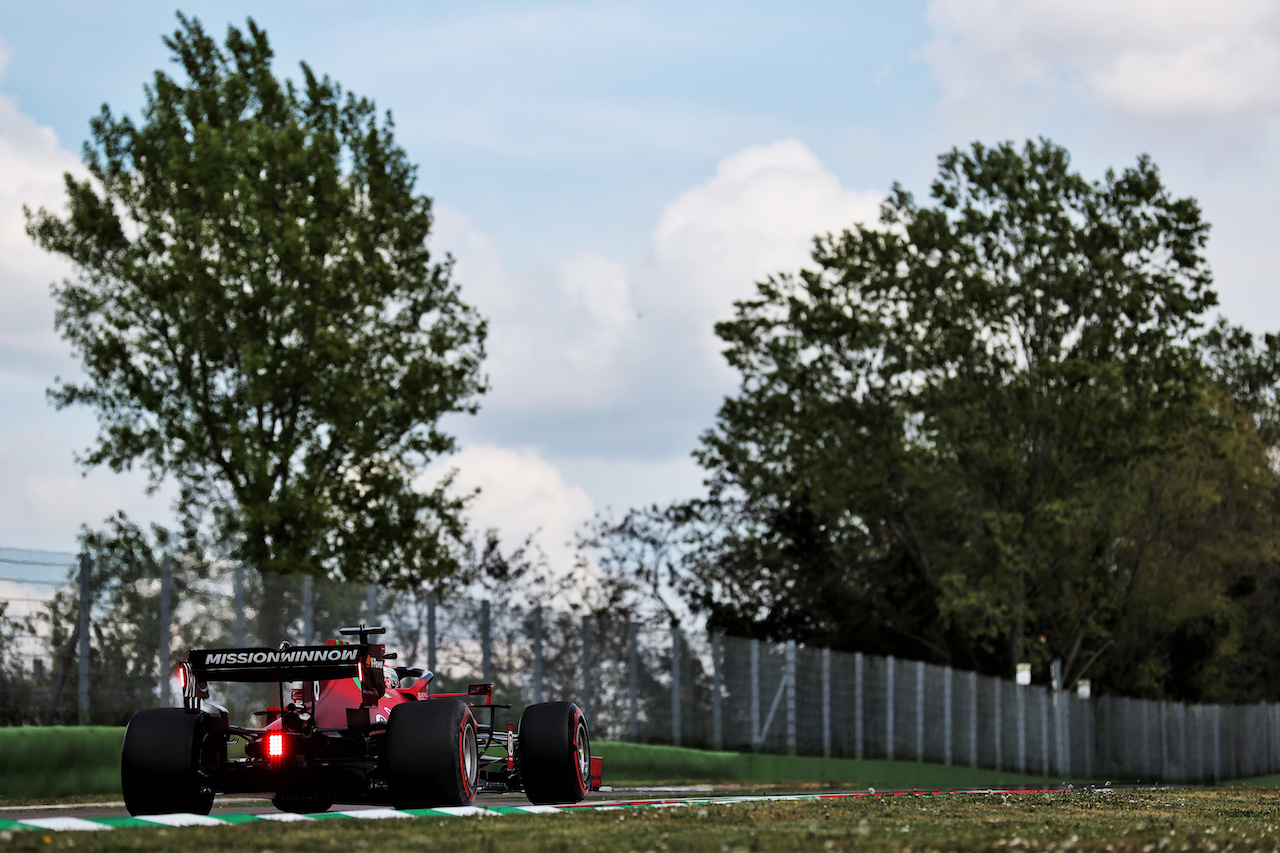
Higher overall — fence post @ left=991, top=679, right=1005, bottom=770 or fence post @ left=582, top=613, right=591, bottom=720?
fence post @ left=582, top=613, right=591, bottom=720

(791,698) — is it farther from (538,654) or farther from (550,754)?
(550,754)

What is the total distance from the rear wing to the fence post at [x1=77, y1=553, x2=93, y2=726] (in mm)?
7189

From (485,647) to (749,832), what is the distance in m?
15.0

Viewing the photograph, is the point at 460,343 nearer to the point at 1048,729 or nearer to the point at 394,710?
the point at 1048,729

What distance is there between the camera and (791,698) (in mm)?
31031

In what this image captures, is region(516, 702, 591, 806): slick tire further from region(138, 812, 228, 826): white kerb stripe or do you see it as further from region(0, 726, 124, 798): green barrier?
region(0, 726, 124, 798): green barrier

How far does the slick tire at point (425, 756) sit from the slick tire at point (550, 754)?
1393mm

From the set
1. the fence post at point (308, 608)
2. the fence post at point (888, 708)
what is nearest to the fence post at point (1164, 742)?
the fence post at point (888, 708)

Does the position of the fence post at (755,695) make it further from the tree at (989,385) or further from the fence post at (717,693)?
the tree at (989,385)

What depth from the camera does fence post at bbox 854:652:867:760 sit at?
33.6 m

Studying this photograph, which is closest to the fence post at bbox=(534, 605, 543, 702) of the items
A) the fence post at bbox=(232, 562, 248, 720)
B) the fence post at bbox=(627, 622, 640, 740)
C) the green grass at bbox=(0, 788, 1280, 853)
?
the fence post at bbox=(627, 622, 640, 740)

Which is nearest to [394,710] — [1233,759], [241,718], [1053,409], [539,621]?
[241,718]

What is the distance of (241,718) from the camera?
1872cm

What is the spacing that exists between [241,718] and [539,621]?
639 centimetres
